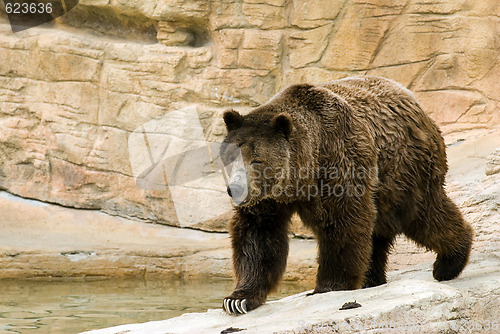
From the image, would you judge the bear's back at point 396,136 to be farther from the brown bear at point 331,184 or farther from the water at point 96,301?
the water at point 96,301

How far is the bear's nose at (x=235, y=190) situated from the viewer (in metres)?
4.51

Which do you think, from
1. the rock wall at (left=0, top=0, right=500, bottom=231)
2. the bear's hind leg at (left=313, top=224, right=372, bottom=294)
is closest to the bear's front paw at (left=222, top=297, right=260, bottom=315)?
the bear's hind leg at (left=313, top=224, right=372, bottom=294)

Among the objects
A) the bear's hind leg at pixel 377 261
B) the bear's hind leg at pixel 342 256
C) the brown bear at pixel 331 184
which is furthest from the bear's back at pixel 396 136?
the bear's hind leg at pixel 377 261

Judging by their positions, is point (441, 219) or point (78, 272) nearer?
point (441, 219)

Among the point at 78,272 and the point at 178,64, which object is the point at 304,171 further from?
the point at 178,64

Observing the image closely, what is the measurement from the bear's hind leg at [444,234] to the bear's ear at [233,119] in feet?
5.29

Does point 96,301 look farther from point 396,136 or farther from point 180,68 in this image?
point 396,136

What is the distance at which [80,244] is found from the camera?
9594mm

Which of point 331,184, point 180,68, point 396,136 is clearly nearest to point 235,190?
point 331,184

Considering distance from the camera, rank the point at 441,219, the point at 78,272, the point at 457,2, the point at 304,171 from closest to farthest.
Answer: the point at 304,171 → the point at 441,219 → the point at 78,272 → the point at 457,2

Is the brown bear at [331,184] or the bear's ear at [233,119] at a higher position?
the bear's ear at [233,119]

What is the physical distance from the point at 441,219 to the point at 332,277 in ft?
3.48

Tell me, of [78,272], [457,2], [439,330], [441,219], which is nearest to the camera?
[439,330]

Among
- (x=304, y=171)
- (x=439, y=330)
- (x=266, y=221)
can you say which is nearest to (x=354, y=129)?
(x=304, y=171)
